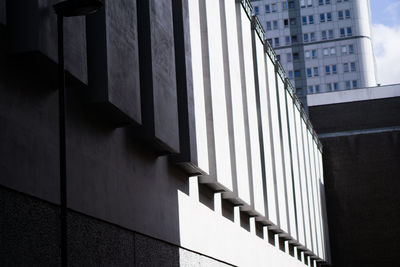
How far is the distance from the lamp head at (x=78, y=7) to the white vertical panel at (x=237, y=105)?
1446 centimetres

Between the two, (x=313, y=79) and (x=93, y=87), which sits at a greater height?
(x=313, y=79)

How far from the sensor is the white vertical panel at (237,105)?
24703 millimetres

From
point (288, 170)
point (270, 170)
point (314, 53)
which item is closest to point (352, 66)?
point (314, 53)

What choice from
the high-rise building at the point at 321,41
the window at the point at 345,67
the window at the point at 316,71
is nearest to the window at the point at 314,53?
the high-rise building at the point at 321,41

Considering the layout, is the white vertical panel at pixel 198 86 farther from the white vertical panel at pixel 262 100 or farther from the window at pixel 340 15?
the window at pixel 340 15

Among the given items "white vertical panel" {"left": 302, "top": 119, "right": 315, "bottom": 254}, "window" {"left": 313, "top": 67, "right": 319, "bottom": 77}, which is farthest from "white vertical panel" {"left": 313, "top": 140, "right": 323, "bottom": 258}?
"window" {"left": 313, "top": 67, "right": 319, "bottom": 77}

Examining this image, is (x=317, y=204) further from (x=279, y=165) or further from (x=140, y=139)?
(x=140, y=139)

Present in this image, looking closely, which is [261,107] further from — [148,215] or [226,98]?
[148,215]

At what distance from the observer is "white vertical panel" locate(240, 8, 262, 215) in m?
27.2

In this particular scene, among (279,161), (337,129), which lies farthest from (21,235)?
(337,129)

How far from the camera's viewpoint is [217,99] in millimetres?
22812

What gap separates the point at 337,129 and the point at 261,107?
84.4 ft

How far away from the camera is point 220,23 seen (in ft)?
81.0

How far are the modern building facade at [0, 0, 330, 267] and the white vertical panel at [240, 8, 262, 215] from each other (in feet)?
0.28
